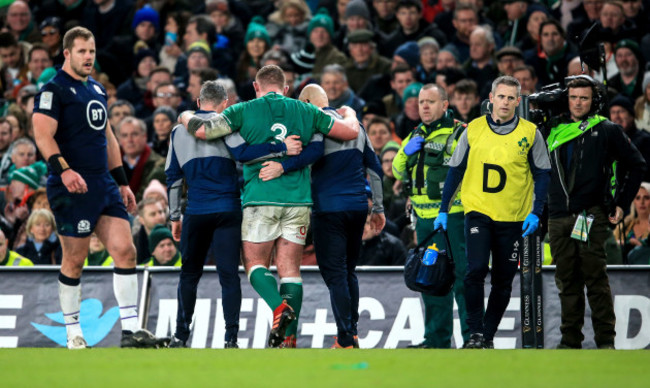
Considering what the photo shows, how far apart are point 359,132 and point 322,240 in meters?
1.04

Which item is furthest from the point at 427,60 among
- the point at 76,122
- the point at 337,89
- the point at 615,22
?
the point at 76,122

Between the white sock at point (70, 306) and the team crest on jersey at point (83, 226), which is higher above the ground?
the team crest on jersey at point (83, 226)

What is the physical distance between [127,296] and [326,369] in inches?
116

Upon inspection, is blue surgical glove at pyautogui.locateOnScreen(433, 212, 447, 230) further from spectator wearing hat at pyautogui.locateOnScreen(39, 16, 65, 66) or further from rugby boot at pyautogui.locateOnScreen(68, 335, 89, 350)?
spectator wearing hat at pyautogui.locateOnScreen(39, 16, 65, 66)

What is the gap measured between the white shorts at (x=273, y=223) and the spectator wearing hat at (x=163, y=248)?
371 cm

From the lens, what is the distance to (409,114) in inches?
574

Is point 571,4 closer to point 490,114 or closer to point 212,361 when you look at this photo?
point 490,114

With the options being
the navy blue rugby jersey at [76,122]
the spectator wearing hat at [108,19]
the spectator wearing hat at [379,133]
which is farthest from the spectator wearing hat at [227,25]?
the navy blue rugby jersey at [76,122]

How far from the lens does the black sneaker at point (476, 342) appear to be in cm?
922

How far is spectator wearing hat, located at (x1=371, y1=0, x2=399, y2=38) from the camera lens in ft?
57.8

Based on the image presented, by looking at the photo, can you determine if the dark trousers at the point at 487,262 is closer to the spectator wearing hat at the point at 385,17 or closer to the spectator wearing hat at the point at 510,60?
the spectator wearing hat at the point at 510,60

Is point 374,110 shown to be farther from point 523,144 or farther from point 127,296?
point 127,296

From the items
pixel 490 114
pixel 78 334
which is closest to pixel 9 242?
pixel 78 334

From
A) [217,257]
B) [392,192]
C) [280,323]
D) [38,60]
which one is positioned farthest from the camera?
[38,60]
